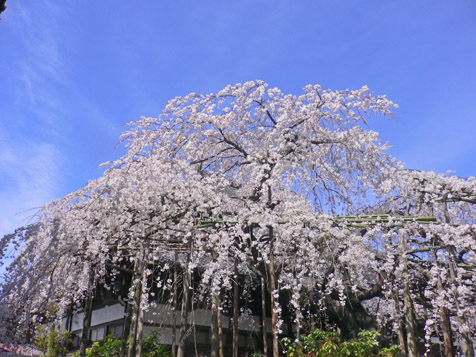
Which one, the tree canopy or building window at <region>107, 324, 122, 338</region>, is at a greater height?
the tree canopy

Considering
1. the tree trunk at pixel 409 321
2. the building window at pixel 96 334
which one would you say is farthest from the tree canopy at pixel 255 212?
the building window at pixel 96 334

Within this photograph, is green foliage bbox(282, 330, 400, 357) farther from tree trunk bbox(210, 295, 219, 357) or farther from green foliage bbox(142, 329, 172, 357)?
green foliage bbox(142, 329, 172, 357)

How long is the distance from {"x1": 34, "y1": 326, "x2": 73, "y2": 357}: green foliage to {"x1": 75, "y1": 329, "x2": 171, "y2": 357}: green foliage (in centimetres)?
314

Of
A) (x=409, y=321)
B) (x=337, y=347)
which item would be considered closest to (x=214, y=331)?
(x=337, y=347)

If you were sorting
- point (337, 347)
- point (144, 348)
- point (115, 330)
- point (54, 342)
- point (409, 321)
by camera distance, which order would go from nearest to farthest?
point (337, 347) < point (409, 321) < point (144, 348) < point (115, 330) < point (54, 342)

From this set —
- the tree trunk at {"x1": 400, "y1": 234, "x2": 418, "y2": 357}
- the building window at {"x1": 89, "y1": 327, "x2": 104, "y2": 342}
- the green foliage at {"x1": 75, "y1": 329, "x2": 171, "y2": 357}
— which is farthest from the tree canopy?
the building window at {"x1": 89, "y1": 327, "x2": 104, "y2": 342}

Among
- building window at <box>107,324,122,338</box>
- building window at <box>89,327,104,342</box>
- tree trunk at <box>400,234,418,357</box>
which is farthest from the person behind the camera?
building window at <box>89,327,104,342</box>

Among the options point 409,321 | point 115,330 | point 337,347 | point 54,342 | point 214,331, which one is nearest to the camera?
point 337,347

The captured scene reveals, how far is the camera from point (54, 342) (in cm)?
1247

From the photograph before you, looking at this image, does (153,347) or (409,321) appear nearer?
(409,321)

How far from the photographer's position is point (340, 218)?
7.44 meters

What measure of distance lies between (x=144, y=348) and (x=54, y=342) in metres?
5.06

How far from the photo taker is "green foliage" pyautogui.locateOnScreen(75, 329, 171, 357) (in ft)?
29.8

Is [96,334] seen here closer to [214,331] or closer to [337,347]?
[214,331]
